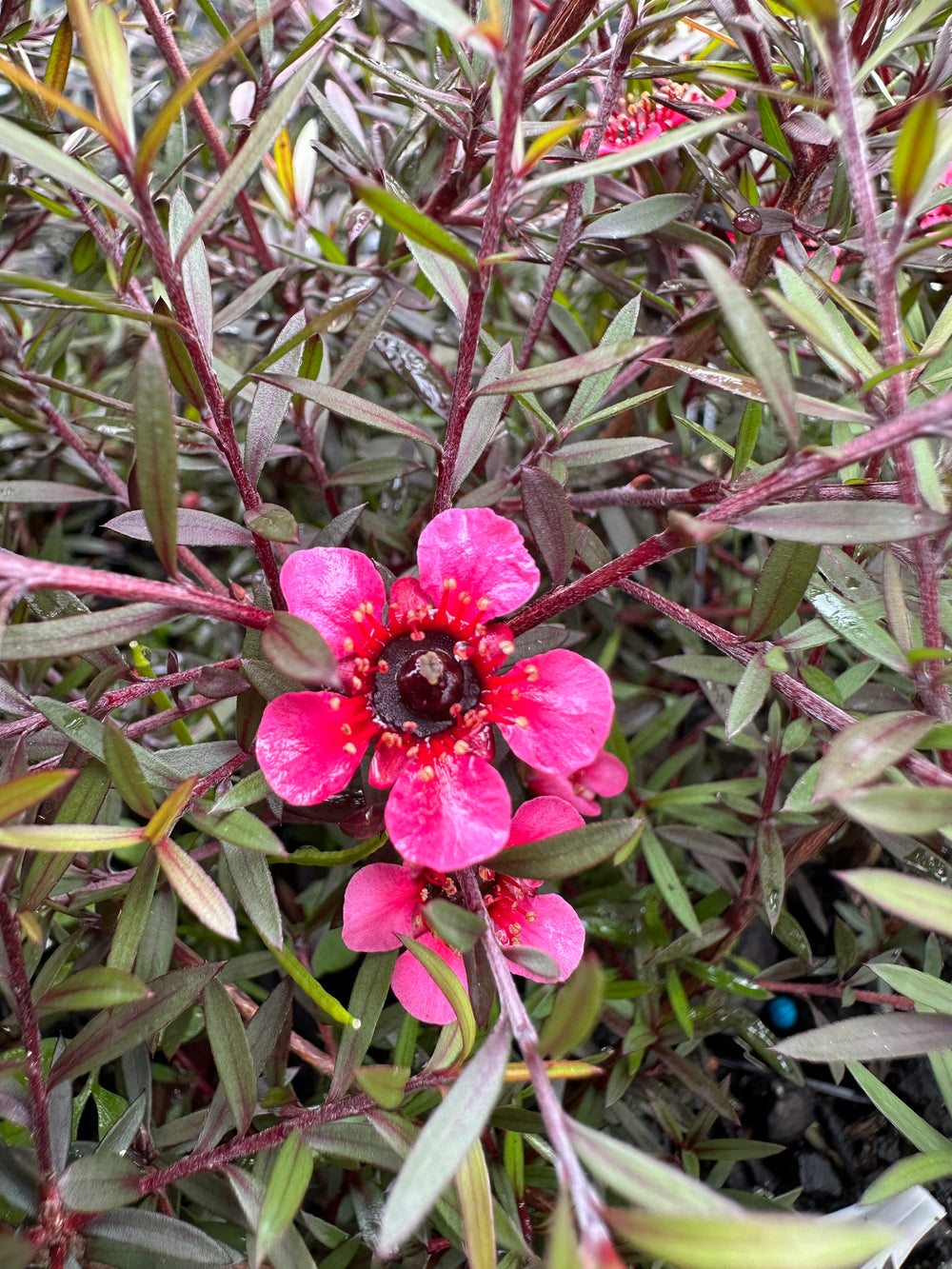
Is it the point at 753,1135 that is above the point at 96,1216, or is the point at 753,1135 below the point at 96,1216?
below

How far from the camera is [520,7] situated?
0.44 metres

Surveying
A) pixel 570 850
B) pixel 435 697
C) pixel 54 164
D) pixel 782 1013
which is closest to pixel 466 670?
pixel 435 697

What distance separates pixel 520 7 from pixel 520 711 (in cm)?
40

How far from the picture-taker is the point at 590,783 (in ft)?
2.23

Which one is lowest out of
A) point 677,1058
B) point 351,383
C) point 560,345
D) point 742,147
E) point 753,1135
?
point 753,1135

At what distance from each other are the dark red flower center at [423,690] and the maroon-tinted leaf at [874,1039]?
29 cm

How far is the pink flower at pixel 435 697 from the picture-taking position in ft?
1.89

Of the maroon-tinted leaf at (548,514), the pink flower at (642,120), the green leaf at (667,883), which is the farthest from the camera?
the pink flower at (642,120)

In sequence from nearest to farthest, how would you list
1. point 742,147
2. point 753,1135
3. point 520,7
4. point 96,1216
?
point 520,7 < point 96,1216 < point 742,147 < point 753,1135

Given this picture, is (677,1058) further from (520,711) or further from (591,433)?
(591,433)

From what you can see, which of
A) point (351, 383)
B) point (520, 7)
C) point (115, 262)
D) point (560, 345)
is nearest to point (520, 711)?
point (520, 7)

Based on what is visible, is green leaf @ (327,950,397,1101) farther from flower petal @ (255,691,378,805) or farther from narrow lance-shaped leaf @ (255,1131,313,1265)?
flower petal @ (255,691,378,805)

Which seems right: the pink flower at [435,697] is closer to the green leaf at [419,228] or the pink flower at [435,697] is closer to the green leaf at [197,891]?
the green leaf at [197,891]

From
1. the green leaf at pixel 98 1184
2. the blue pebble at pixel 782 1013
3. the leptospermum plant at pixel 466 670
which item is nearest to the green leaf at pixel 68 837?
the leptospermum plant at pixel 466 670
